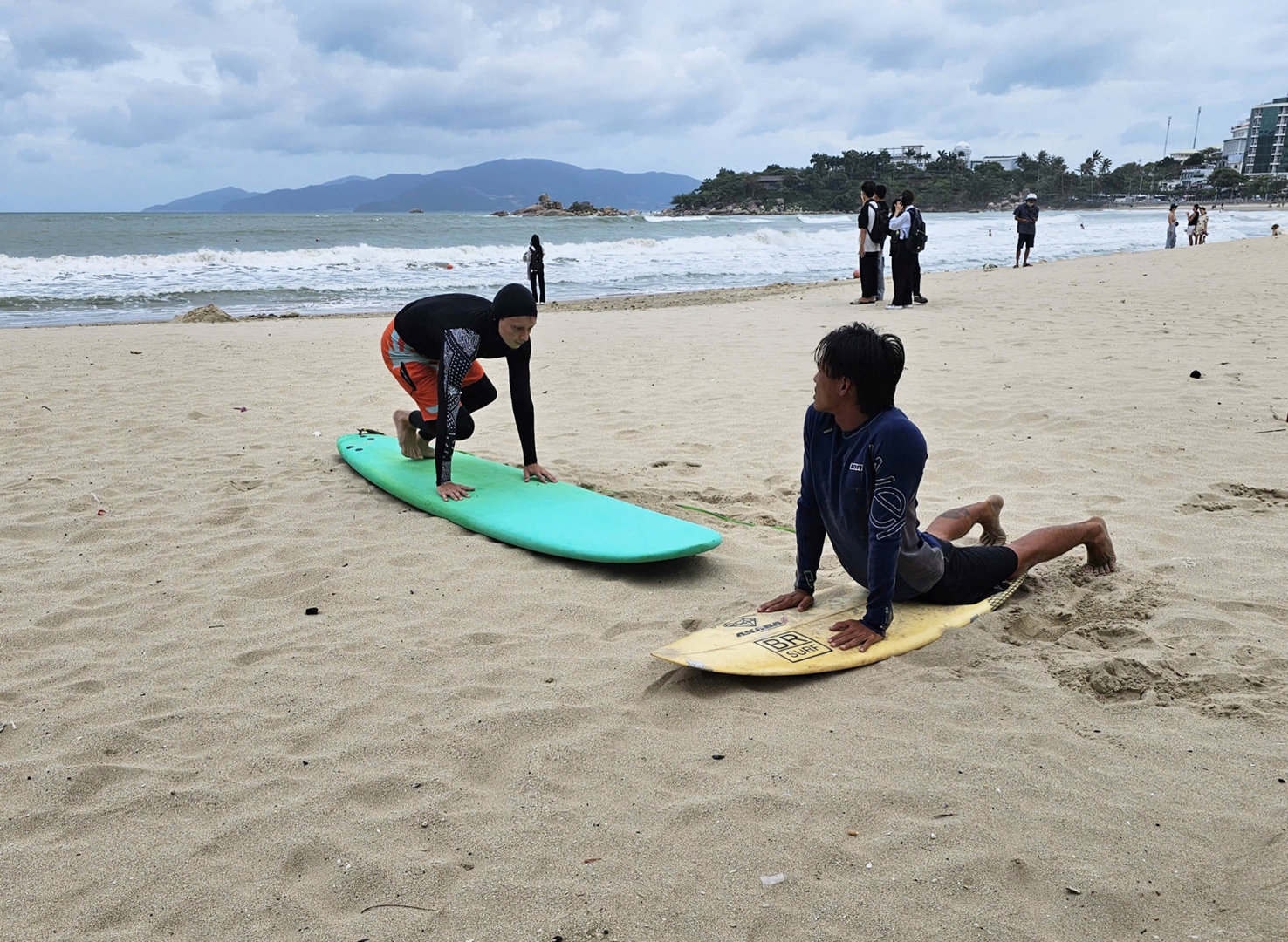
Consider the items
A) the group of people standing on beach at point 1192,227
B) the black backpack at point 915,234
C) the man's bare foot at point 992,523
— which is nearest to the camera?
the man's bare foot at point 992,523

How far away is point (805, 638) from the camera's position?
9.16 feet

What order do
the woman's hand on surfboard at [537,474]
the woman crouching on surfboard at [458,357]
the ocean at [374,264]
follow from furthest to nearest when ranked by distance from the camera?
1. the ocean at [374,264]
2. the woman's hand on surfboard at [537,474]
3. the woman crouching on surfboard at [458,357]

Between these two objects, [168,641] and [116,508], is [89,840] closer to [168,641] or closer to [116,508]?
[168,641]

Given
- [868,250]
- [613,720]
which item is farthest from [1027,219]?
[613,720]

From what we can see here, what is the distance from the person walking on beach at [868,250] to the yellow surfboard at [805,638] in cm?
940

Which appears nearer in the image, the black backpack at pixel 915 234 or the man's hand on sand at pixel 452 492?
the man's hand on sand at pixel 452 492

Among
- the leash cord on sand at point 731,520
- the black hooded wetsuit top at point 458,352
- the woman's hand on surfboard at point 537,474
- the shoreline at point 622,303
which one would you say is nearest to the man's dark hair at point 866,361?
the leash cord on sand at point 731,520

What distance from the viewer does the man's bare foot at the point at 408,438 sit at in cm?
488

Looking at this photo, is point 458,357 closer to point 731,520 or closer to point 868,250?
point 731,520

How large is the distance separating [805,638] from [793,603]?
24cm

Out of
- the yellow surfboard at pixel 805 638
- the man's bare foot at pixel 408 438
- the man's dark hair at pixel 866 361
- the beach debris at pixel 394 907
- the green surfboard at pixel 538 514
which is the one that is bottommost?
the beach debris at pixel 394 907

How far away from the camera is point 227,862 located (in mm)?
1982

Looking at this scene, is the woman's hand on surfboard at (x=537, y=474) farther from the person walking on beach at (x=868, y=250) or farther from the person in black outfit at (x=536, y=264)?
the person in black outfit at (x=536, y=264)

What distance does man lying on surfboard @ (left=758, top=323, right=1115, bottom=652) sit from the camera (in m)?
2.56
